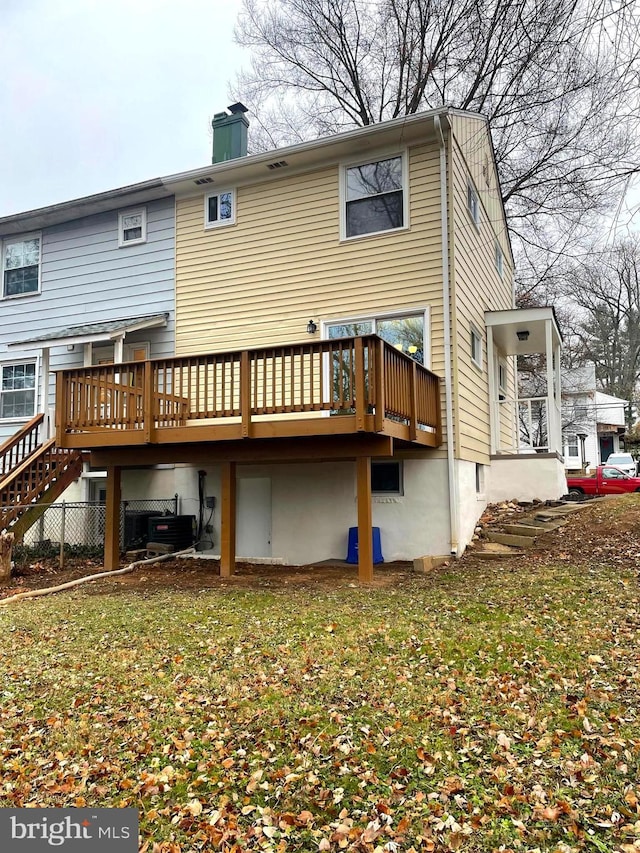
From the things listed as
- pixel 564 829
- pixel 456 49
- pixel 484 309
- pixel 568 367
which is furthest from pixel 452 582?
pixel 568 367

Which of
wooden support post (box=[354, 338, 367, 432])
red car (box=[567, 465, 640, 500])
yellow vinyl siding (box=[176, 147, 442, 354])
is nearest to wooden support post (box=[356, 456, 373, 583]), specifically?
wooden support post (box=[354, 338, 367, 432])

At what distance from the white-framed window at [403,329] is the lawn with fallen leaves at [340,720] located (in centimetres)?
441

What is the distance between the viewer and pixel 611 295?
32.8 m

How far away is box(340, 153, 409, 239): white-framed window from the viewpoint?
32.9 feet

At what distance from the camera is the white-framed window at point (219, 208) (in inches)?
448

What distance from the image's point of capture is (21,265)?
44.2 ft

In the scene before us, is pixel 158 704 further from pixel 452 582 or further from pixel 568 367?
pixel 568 367

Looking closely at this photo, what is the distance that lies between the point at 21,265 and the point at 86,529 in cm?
616

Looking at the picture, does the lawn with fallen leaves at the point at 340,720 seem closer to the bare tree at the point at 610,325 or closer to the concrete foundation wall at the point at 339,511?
the concrete foundation wall at the point at 339,511

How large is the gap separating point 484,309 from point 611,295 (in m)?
24.3

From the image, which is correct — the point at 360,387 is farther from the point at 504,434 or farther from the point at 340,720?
the point at 504,434

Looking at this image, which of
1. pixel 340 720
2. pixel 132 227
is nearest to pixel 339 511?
pixel 340 720

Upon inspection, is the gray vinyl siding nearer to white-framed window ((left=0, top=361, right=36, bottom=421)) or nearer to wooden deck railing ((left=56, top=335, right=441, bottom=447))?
white-framed window ((left=0, top=361, right=36, bottom=421))

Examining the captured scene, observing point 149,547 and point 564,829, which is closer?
point 564,829
